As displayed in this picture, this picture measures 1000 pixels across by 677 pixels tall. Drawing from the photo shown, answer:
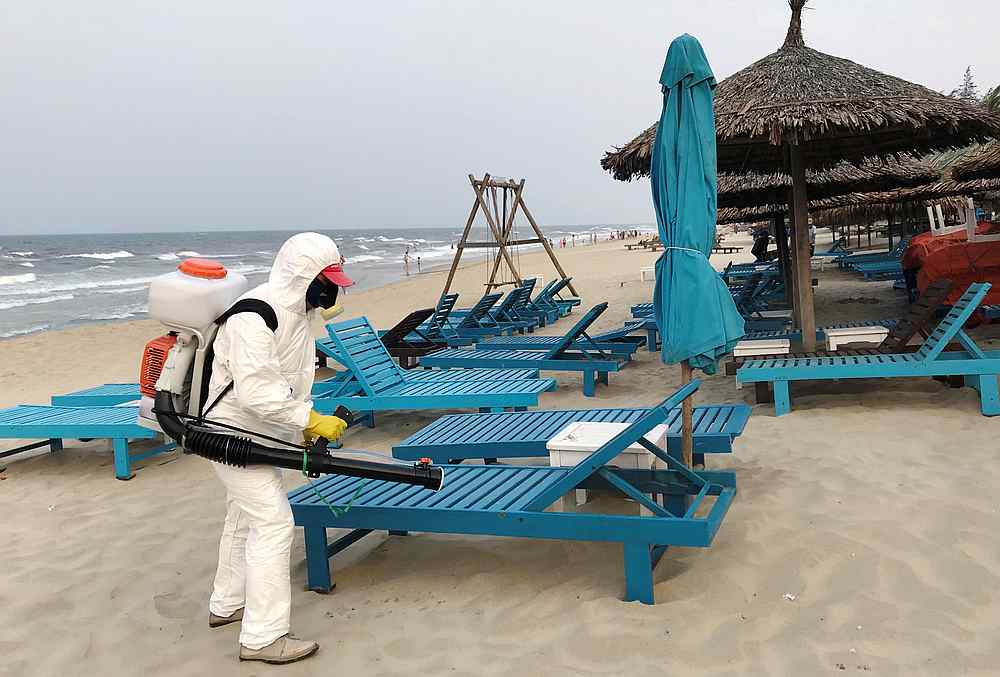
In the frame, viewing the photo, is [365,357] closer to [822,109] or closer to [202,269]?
[202,269]

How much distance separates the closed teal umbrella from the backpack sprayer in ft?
5.11

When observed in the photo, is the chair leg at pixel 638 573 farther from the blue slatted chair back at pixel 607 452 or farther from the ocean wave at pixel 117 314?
the ocean wave at pixel 117 314

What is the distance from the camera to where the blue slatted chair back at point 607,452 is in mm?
2938

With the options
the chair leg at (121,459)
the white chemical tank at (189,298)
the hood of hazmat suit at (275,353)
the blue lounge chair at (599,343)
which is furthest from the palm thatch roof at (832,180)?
the white chemical tank at (189,298)

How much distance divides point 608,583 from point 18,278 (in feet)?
128

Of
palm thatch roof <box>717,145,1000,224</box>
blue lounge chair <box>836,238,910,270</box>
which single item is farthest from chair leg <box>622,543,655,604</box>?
blue lounge chair <box>836,238,910,270</box>

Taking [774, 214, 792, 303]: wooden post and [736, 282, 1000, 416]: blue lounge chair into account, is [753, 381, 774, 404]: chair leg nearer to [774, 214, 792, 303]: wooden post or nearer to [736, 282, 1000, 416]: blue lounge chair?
[736, 282, 1000, 416]: blue lounge chair

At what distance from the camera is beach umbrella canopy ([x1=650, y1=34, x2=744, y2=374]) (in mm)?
3611

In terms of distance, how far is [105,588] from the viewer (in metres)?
3.58

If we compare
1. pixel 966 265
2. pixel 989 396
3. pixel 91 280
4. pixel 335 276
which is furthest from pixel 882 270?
pixel 91 280

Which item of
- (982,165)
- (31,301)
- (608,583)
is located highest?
(982,165)

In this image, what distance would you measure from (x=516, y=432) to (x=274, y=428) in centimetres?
192

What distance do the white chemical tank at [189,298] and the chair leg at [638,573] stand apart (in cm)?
179

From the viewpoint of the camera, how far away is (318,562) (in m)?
3.39
